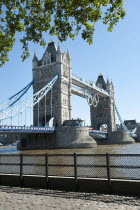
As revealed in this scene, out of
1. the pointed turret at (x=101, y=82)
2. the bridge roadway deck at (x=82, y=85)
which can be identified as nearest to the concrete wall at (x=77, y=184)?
the bridge roadway deck at (x=82, y=85)

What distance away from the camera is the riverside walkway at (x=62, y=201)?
6.32 metres

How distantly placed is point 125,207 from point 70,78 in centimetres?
6948

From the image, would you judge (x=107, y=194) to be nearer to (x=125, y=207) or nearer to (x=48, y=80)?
(x=125, y=207)

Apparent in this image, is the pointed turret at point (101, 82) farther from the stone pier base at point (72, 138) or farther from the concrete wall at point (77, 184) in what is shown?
the concrete wall at point (77, 184)

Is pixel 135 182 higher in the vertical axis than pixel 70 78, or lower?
lower

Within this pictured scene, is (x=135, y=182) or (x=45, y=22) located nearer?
(x=135, y=182)

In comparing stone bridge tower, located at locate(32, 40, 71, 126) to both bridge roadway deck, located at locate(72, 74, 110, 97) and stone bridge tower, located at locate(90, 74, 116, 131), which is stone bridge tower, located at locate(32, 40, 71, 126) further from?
stone bridge tower, located at locate(90, 74, 116, 131)

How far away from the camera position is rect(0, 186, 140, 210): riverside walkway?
6324 mm

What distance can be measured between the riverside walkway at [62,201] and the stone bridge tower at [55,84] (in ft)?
190

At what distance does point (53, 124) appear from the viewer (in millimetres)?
70562

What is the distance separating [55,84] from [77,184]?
62754 millimetres

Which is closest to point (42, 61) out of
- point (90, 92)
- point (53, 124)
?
point (53, 124)

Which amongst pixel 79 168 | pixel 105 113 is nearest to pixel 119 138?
pixel 105 113

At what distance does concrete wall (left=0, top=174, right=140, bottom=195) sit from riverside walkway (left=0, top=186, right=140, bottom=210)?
0.37 meters
